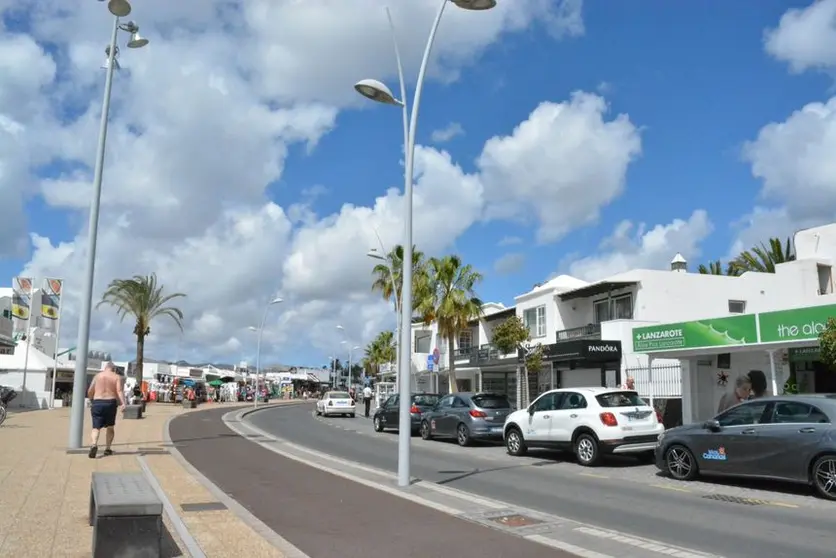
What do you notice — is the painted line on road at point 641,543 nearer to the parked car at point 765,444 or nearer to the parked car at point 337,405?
the parked car at point 765,444

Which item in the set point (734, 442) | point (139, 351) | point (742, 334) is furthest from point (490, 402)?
point (139, 351)

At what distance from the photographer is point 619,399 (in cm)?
1588

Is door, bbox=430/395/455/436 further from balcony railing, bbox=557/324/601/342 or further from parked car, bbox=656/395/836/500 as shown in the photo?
balcony railing, bbox=557/324/601/342

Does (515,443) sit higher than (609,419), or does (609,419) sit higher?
(609,419)

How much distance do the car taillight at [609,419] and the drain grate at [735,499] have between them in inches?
152

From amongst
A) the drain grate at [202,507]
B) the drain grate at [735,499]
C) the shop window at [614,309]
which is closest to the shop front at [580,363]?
the shop window at [614,309]

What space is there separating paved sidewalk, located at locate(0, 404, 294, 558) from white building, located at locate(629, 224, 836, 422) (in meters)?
11.2

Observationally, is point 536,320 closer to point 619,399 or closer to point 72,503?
point 619,399

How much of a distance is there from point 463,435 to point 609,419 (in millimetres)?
6703

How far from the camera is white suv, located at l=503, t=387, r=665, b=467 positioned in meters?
15.3

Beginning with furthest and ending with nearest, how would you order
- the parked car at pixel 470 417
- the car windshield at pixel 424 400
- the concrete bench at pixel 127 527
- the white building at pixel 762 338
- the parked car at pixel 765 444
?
the car windshield at pixel 424 400
the parked car at pixel 470 417
the white building at pixel 762 338
the parked car at pixel 765 444
the concrete bench at pixel 127 527

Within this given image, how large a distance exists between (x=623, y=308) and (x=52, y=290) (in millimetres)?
33500

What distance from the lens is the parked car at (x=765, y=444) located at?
10828 mm

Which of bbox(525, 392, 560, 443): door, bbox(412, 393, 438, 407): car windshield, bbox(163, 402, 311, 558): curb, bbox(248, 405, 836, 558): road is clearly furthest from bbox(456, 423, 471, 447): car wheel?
bbox(163, 402, 311, 558): curb
